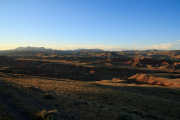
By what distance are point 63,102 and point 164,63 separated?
2845 inches

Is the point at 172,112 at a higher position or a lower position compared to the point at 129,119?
lower

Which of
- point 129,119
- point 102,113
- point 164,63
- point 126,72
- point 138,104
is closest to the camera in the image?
point 129,119

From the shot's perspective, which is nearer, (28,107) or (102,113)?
(28,107)

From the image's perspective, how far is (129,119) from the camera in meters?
8.06

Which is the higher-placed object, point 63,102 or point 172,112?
point 63,102

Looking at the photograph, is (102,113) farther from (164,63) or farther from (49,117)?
(164,63)

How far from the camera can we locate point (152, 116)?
943 cm

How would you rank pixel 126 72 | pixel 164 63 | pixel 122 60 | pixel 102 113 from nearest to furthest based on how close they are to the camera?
pixel 102 113 < pixel 126 72 < pixel 164 63 < pixel 122 60

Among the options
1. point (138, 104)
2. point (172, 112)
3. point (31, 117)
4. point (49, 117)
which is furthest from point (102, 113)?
point (172, 112)

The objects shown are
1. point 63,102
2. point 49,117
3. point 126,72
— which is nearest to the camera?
point 49,117

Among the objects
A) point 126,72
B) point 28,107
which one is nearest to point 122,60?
point 126,72

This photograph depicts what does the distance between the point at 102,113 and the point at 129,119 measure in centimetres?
173

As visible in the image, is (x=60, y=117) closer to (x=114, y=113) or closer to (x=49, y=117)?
(x=49, y=117)

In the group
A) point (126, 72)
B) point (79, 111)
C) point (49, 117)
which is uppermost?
point (49, 117)
